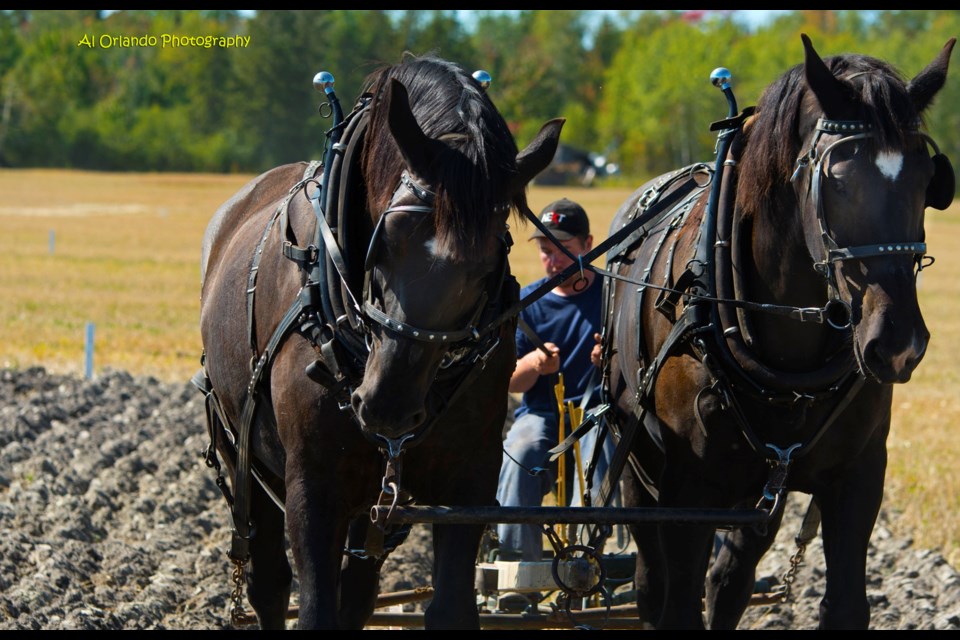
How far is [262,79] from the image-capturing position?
2007 inches

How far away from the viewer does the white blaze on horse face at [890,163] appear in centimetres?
377

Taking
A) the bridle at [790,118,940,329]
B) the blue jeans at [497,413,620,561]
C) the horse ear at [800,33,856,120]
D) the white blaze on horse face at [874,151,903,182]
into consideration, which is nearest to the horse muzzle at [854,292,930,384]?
the bridle at [790,118,940,329]

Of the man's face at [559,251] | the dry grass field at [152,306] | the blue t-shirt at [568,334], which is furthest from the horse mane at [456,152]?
the blue t-shirt at [568,334]

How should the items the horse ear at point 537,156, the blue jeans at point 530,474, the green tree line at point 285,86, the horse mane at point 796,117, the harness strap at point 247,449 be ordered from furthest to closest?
1. the green tree line at point 285,86
2. the blue jeans at point 530,474
3. the harness strap at point 247,449
4. the horse mane at point 796,117
5. the horse ear at point 537,156

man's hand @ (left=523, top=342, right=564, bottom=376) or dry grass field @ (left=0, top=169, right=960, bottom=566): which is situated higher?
dry grass field @ (left=0, top=169, right=960, bottom=566)

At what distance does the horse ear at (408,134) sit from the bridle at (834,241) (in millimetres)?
1089

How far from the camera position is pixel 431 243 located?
356 cm

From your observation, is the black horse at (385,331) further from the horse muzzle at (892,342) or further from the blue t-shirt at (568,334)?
the blue t-shirt at (568,334)

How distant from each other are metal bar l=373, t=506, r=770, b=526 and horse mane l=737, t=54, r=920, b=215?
97 centimetres

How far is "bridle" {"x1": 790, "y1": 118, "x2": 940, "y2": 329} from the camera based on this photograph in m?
3.71

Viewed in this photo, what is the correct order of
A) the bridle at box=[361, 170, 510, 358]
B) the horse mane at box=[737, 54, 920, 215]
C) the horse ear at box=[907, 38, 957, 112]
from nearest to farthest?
1. the bridle at box=[361, 170, 510, 358]
2. the horse mane at box=[737, 54, 920, 215]
3. the horse ear at box=[907, 38, 957, 112]

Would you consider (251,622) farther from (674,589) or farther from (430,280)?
(430,280)

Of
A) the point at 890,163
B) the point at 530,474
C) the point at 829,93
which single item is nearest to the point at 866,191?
the point at 890,163

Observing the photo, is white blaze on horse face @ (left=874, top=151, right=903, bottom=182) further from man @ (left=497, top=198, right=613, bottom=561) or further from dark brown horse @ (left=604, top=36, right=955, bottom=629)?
man @ (left=497, top=198, right=613, bottom=561)
